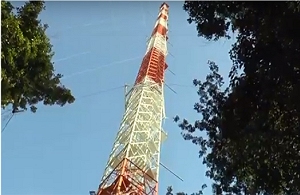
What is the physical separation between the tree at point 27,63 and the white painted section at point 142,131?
2215 mm

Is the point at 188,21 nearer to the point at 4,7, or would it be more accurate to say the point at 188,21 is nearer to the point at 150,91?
the point at 4,7

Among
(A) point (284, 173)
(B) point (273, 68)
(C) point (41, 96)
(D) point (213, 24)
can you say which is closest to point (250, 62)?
(B) point (273, 68)

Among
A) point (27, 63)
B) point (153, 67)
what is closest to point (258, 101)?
point (27, 63)

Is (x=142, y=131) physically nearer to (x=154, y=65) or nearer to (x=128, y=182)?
(x=128, y=182)

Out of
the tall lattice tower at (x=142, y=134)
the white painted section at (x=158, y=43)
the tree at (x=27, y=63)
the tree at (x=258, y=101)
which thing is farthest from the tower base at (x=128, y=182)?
the white painted section at (x=158, y=43)

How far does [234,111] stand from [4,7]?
7.25ft

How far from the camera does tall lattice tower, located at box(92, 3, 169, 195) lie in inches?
281

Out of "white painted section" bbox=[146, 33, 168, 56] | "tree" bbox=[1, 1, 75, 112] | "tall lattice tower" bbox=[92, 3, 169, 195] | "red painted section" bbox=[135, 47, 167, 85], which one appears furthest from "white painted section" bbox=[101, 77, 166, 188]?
"tree" bbox=[1, 1, 75, 112]

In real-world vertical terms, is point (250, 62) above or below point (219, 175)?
above

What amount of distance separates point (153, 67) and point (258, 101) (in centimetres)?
605

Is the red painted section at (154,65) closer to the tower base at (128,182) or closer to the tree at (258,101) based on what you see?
the tower base at (128,182)

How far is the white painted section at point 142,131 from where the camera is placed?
777cm

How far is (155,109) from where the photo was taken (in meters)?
9.18

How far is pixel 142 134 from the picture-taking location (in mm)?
8445
